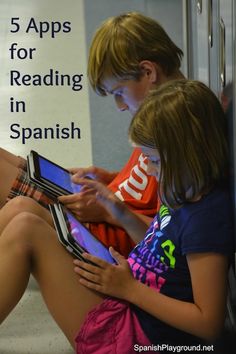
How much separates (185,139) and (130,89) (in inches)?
15.2

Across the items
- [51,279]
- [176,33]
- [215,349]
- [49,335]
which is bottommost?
[49,335]

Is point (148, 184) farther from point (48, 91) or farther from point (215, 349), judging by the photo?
point (48, 91)

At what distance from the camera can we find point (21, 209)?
1.58 metres

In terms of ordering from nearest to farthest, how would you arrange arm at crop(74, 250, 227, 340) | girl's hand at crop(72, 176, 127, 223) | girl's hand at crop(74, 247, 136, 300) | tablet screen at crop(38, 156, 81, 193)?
arm at crop(74, 250, 227, 340) → girl's hand at crop(74, 247, 136, 300) → girl's hand at crop(72, 176, 127, 223) → tablet screen at crop(38, 156, 81, 193)

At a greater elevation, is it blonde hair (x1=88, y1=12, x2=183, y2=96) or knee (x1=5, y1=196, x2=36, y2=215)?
blonde hair (x1=88, y1=12, x2=183, y2=96)

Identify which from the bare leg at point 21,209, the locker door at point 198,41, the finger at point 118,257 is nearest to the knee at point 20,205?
the bare leg at point 21,209

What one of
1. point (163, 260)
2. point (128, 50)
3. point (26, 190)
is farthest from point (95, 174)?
point (163, 260)

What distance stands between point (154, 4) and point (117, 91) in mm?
2804

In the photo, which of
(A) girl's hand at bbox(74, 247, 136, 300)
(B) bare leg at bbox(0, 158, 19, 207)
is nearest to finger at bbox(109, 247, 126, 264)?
(A) girl's hand at bbox(74, 247, 136, 300)

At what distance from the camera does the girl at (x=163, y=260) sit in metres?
1.18


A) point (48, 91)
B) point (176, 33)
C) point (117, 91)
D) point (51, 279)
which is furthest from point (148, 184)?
point (176, 33)

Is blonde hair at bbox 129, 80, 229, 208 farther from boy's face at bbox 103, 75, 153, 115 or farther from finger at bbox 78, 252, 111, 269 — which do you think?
boy's face at bbox 103, 75, 153, 115

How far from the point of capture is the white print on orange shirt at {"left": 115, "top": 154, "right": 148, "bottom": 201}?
1.59 m

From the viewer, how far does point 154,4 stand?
425 cm
